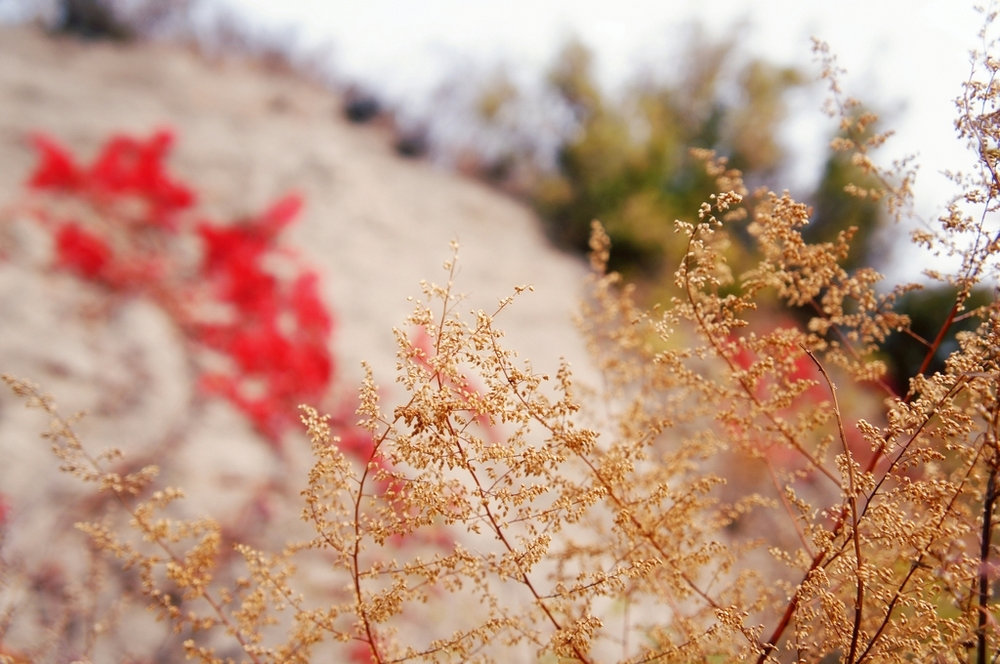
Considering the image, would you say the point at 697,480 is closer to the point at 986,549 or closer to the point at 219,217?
the point at 986,549

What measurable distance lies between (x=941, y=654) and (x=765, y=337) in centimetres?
51

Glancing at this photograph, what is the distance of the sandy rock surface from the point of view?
3.68 metres

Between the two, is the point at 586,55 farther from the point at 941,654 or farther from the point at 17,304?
the point at 941,654

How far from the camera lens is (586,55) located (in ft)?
29.4

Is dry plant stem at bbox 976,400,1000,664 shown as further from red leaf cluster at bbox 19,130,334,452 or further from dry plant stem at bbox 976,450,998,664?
red leaf cluster at bbox 19,130,334,452

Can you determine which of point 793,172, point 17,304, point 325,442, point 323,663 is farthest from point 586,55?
point 325,442

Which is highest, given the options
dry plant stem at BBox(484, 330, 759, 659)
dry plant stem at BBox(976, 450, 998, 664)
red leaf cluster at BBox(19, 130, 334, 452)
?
red leaf cluster at BBox(19, 130, 334, 452)

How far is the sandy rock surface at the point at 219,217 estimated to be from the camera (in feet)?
12.1

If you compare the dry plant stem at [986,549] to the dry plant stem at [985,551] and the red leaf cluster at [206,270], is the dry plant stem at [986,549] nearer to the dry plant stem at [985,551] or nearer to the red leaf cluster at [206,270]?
the dry plant stem at [985,551]

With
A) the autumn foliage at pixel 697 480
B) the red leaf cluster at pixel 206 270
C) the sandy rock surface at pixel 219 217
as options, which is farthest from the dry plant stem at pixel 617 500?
→ the red leaf cluster at pixel 206 270

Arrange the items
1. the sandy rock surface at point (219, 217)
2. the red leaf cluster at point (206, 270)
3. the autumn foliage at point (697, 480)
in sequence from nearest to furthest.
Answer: the autumn foliage at point (697, 480) → the sandy rock surface at point (219, 217) → the red leaf cluster at point (206, 270)

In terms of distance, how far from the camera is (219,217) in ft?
18.7

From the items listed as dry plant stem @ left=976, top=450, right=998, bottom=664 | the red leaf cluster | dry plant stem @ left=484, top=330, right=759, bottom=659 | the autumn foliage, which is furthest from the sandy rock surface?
dry plant stem @ left=976, top=450, right=998, bottom=664

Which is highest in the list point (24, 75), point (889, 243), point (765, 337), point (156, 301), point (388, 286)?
point (889, 243)
